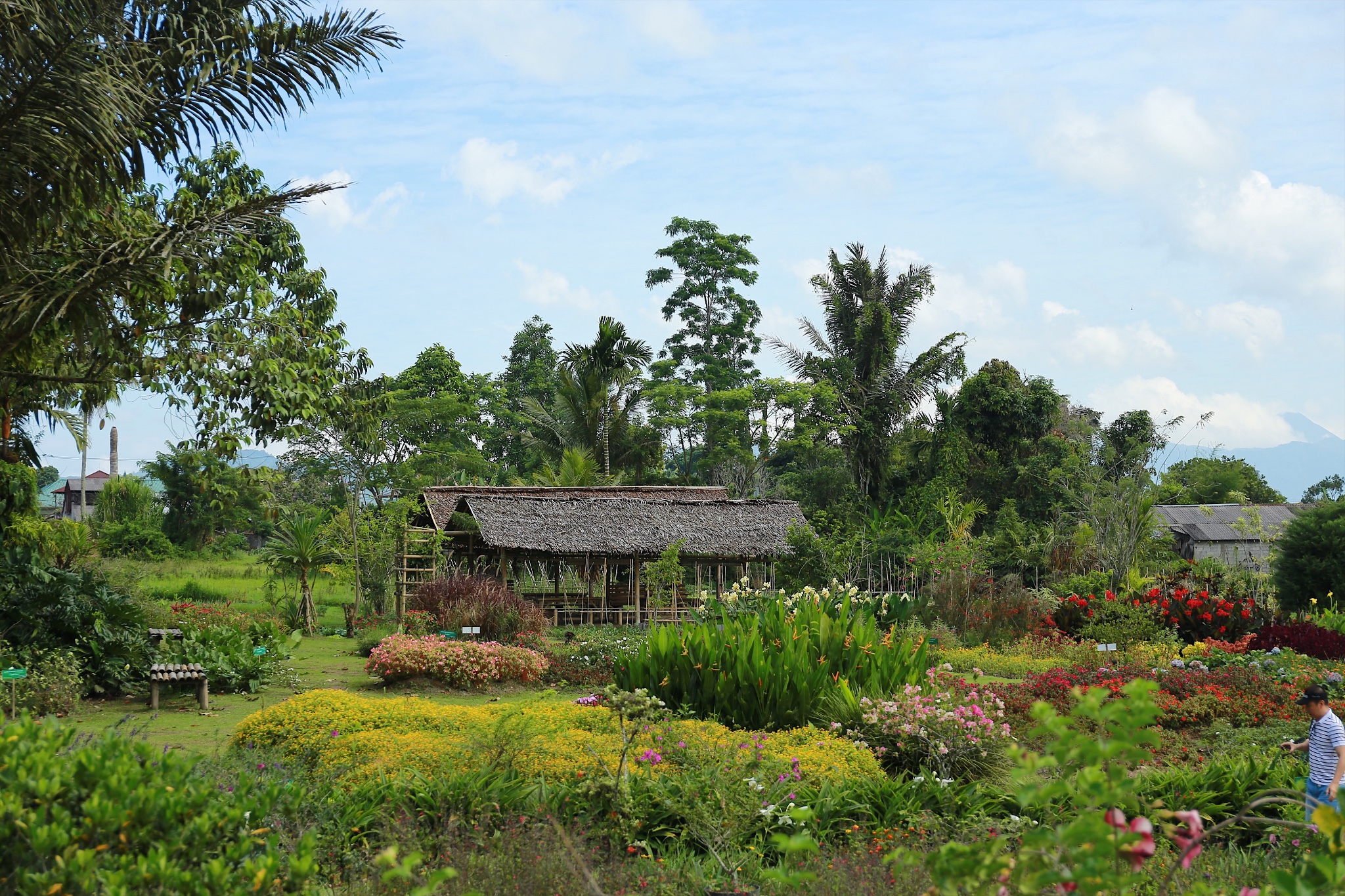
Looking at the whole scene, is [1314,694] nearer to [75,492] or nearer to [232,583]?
[232,583]

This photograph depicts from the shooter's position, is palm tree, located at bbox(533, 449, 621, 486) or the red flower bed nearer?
the red flower bed

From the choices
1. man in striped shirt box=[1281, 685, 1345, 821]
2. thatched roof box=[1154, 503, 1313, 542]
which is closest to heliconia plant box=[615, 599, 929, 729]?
man in striped shirt box=[1281, 685, 1345, 821]

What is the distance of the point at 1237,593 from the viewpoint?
18.2 metres

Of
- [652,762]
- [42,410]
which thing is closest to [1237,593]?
[652,762]

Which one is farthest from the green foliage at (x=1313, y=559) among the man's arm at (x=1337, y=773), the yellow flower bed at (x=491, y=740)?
the yellow flower bed at (x=491, y=740)

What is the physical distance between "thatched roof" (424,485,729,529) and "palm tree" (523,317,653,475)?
531cm

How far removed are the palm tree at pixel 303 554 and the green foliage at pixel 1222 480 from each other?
133 ft

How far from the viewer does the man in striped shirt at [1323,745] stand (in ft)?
20.3

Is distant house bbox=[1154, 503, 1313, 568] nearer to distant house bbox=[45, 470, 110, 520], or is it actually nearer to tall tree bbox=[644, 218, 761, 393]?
tall tree bbox=[644, 218, 761, 393]

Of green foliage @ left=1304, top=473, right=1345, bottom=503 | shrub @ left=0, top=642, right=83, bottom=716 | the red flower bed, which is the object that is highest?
green foliage @ left=1304, top=473, right=1345, bottom=503

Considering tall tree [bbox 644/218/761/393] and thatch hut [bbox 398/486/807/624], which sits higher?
tall tree [bbox 644/218/761/393]

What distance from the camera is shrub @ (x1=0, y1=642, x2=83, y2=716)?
34.6 ft

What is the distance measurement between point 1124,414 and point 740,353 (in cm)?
1507

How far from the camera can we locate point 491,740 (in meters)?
6.70
